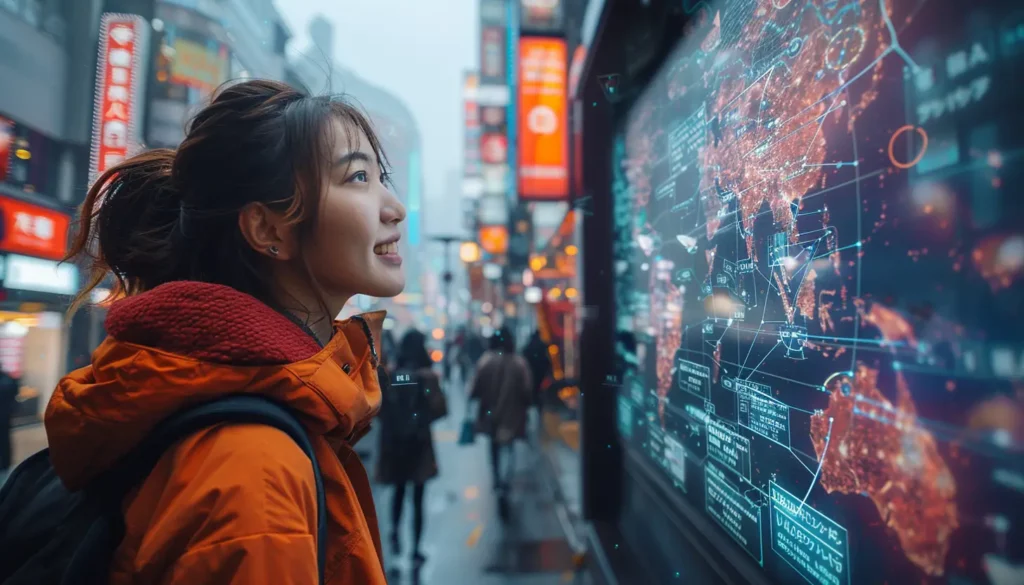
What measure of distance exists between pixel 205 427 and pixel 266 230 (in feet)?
1.82

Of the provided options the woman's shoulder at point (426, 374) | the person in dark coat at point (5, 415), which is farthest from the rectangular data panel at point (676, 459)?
the person in dark coat at point (5, 415)

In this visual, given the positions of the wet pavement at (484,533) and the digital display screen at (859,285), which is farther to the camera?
the wet pavement at (484,533)

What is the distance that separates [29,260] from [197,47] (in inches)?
364

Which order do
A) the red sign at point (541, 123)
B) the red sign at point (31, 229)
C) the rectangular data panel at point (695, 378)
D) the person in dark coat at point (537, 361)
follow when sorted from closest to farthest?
1. the rectangular data panel at point (695, 378)
2. the red sign at point (31, 229)
3. the person in dark coat at point (537, 361)
4. the red sign at point (541, 123)

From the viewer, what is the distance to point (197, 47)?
40.9 feet

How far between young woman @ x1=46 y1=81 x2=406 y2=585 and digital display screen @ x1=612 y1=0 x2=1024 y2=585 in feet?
3.91

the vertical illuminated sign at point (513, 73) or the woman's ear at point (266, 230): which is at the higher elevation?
the vertical illuminated sign at point (513, 73)

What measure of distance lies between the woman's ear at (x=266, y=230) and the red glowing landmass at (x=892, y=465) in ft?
4.96

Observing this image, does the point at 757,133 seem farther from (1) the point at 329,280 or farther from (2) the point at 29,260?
(2) the point at 29,260

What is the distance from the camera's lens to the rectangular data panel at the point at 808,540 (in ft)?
4.28

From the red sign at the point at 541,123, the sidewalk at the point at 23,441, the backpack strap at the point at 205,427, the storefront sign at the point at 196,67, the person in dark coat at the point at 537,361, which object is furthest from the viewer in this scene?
the storefront sign at the point at 196,67

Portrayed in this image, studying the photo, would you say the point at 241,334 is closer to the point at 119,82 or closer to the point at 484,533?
the point at 484,533

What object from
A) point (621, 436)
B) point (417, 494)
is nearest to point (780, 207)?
point (621, 436)

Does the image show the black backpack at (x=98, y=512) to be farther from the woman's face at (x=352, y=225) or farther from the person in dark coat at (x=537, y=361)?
the person in dark coat at (x=537, y=361)
